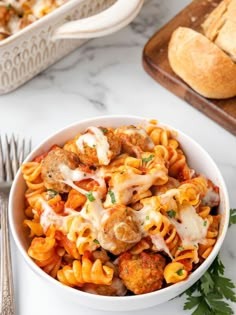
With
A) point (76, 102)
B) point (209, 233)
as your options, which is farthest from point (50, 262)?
point (76, 102)

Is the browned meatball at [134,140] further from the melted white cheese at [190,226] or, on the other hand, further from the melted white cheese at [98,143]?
the melted white cheese at [190,226]

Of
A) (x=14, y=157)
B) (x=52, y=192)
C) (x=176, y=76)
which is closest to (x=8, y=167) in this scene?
(x=14, y=157)

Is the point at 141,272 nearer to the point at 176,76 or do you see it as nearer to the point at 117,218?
the point at 117,218

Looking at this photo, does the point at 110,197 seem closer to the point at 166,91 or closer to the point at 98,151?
the point at 98,151

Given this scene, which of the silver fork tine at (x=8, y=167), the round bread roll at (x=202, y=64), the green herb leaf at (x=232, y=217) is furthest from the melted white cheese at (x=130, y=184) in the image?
the round bread roll at (x=202, y=64)

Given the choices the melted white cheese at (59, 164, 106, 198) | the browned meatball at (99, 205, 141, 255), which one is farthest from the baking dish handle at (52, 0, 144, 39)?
the browned meatball at (99, 205, 141, 255)

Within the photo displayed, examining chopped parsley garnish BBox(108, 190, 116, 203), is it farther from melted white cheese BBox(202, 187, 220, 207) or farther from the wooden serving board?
the wooden serving board
